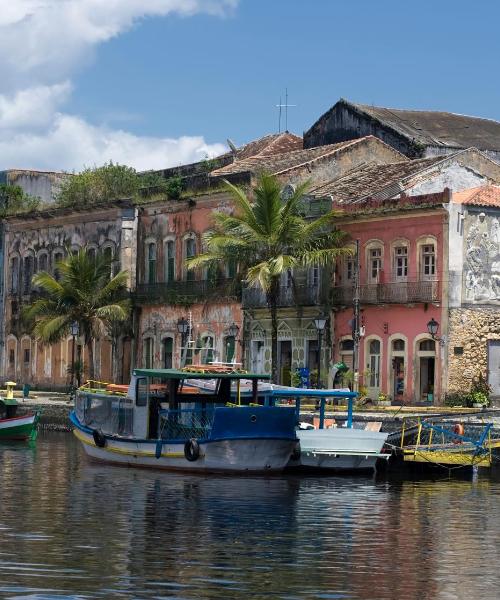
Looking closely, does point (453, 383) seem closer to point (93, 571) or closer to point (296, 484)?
point (296, 484)

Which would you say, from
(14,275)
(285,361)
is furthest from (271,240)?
(14,275)

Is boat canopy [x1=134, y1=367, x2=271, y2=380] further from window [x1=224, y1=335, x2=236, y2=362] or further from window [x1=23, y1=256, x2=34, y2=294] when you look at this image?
window [x1=23, y1=256, x2=34, y2=294]

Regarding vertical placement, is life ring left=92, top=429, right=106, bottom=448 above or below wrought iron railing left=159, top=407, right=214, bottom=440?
below

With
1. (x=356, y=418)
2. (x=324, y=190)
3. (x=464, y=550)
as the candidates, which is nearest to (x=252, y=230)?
(x=324, y=190)

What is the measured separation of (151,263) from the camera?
192 ft

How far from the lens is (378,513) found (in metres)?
27.5

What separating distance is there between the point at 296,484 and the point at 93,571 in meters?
13.5

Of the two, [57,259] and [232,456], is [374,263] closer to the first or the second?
[232,456]

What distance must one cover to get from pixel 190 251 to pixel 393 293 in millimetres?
10768

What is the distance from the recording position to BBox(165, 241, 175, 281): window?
57.3m

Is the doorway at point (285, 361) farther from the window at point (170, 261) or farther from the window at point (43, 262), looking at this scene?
the window at point (43, 262)

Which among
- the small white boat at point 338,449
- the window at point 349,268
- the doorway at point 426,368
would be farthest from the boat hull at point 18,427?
the small white boat at point 338,449

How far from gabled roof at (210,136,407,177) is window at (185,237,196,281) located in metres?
2.63

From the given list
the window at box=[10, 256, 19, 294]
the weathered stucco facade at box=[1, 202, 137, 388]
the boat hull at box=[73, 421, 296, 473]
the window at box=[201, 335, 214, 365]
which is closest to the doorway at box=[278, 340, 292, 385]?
the window at box=[201, 335, 214, 365]
